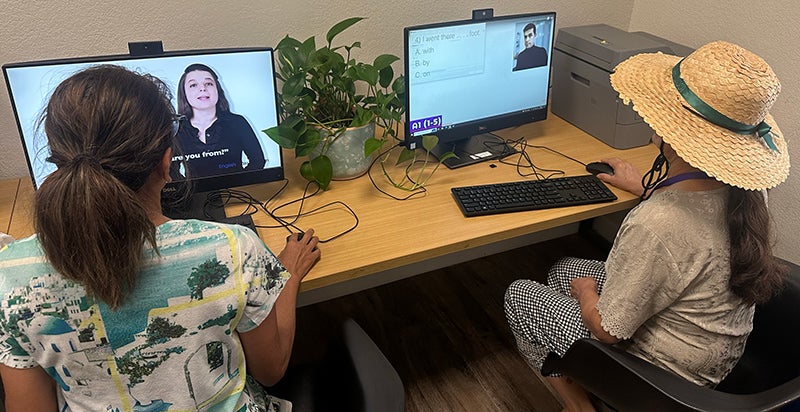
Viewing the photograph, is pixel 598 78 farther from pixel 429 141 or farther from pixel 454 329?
pixel 454 329

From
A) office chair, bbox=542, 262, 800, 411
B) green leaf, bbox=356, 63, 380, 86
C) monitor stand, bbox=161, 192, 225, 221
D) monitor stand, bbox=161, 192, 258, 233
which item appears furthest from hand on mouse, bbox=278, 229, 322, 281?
office chair, bbox=542, 262, 800, 411

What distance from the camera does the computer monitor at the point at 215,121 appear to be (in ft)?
4.18

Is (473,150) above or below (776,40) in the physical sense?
below

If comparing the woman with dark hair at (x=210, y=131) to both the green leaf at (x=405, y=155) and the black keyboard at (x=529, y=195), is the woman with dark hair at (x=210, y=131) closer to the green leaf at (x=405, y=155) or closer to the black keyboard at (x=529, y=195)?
the green leaf at (x=405, y=155)

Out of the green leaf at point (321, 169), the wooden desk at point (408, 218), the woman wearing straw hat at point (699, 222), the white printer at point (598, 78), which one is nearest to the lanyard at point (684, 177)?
the woman wearing straw hat at point (699, 222)

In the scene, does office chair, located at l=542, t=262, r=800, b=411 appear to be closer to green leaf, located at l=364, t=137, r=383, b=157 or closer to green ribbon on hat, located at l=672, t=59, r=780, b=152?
green ribbon on hat, located at l=672, t=59, r=780, b=152

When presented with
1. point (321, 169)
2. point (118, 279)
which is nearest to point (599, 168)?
point (321, 169)

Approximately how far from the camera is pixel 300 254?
1.31 meters

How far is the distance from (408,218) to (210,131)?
557 millimetres

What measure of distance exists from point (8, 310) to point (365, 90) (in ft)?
4.26

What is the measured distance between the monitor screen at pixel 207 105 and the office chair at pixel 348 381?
0.54 metres

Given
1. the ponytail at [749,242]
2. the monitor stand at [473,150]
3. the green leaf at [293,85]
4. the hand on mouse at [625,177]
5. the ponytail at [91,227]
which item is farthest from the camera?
the monitor stand at [473,150]

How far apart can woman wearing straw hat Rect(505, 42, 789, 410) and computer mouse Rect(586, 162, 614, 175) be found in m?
0.40

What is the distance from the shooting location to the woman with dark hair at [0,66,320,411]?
778 mm
